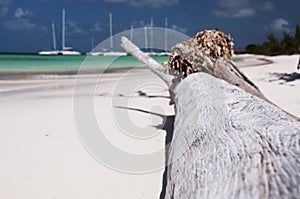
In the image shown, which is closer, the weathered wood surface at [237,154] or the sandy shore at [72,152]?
the weathered wood surface at [237,154]

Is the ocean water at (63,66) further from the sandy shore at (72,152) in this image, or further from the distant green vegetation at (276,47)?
the distant green vegetation at (276,47)

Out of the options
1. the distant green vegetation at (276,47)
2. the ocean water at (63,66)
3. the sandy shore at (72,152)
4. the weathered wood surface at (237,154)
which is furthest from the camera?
the distant green vegetation at (276,47)

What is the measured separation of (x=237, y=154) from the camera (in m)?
1.32

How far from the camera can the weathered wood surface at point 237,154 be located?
108 centimetres

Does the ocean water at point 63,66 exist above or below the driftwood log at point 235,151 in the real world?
above

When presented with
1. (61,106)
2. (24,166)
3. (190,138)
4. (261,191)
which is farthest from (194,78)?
(61,106)

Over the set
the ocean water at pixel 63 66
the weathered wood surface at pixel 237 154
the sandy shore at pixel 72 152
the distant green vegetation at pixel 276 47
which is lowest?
the sandy shore at pixel 72 152

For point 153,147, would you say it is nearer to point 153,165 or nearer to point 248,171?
point 153,165

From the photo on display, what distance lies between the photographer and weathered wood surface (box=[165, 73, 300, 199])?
42.5 inches

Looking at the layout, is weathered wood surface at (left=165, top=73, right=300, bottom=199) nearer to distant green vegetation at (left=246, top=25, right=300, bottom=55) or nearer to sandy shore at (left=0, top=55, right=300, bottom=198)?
sandy shore at (left=0, top=55, right=300, bottom=198)

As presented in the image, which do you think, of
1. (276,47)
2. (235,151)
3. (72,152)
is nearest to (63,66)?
(72,152)

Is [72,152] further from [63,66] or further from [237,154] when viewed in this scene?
[63,66]

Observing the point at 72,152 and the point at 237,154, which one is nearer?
the point at 237,154

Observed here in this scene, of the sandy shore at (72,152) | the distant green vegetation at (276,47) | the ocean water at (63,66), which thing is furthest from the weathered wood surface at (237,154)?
the distant green vegetation at (276,47)
